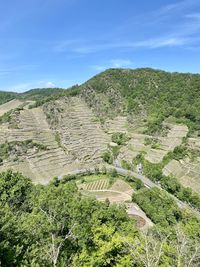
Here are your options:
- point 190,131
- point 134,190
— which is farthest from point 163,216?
point 190,131

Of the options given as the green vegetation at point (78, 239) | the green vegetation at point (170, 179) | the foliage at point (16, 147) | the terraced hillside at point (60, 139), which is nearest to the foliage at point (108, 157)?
the terraced hillside at point (60, 139)

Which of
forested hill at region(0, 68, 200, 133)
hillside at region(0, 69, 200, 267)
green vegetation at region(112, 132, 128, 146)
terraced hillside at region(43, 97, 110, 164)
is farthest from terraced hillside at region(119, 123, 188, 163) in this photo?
terraced hillside at region(43, 97, 110, 164)

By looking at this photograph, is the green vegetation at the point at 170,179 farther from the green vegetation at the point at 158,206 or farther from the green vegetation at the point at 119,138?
the green vegetation at the point at 119,138

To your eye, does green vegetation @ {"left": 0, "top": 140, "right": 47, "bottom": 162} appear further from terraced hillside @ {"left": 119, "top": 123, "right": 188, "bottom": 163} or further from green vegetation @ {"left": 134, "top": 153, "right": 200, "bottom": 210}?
green vegetation @ {"left": 134, "top": 153, "right": 200, "bottom": 210}

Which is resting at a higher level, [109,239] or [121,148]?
[109,239]

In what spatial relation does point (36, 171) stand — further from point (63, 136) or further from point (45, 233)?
point (45, 233)

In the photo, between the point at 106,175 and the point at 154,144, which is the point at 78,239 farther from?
the point at 154,144
